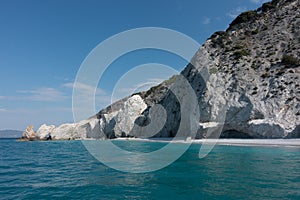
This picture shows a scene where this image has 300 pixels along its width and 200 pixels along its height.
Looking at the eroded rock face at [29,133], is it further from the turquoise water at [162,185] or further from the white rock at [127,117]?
the turquoise water at [162,185]

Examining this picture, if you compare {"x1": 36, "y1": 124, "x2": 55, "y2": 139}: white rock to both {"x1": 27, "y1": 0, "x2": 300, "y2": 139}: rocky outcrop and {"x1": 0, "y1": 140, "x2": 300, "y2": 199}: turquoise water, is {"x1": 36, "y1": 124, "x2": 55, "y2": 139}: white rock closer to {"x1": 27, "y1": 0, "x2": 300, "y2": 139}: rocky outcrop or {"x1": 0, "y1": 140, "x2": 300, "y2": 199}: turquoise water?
{"x1": 27, "y1": 0, "x2": 300, "y2": 139}: rocky outcrop

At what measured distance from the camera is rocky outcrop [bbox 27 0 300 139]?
34000 millimetres

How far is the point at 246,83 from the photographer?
129ft

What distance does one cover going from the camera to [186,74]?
54375 millimetres

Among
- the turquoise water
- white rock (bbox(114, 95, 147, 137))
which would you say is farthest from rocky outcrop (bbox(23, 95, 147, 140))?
the turquoise water

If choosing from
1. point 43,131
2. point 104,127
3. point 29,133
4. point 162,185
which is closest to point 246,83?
point 162,185

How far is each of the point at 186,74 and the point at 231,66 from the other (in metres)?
12.4

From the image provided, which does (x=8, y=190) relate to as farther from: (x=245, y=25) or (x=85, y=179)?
(x=245, y=25)

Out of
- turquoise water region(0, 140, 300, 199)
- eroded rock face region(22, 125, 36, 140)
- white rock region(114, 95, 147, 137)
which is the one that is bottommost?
turquoise water region(0, 140, 300, 199)

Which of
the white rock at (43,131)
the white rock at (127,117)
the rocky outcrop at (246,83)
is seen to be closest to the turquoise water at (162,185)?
the rocky outcrop at (246,83)

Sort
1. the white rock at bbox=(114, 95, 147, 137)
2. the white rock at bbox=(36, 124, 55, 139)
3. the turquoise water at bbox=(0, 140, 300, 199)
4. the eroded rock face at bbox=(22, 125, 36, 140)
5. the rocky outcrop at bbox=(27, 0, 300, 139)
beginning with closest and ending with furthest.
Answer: the turquoise water at bbox=(0, 140, 300, 199), the rocky outcrop at bbox=(27, 0, 300, 139), the white rock at bbox=(114, 95, 147, 137), the eroded rock face at bbox=(22, 125, 36, 140), the white rock at bbox=(36, 124, 55, 139)

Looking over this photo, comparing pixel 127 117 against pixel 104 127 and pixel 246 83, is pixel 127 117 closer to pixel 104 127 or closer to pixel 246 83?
pixel 104 127

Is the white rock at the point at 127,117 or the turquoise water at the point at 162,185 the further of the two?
the white rock at the point at 127,117

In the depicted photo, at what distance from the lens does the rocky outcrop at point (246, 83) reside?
34.0 meters
